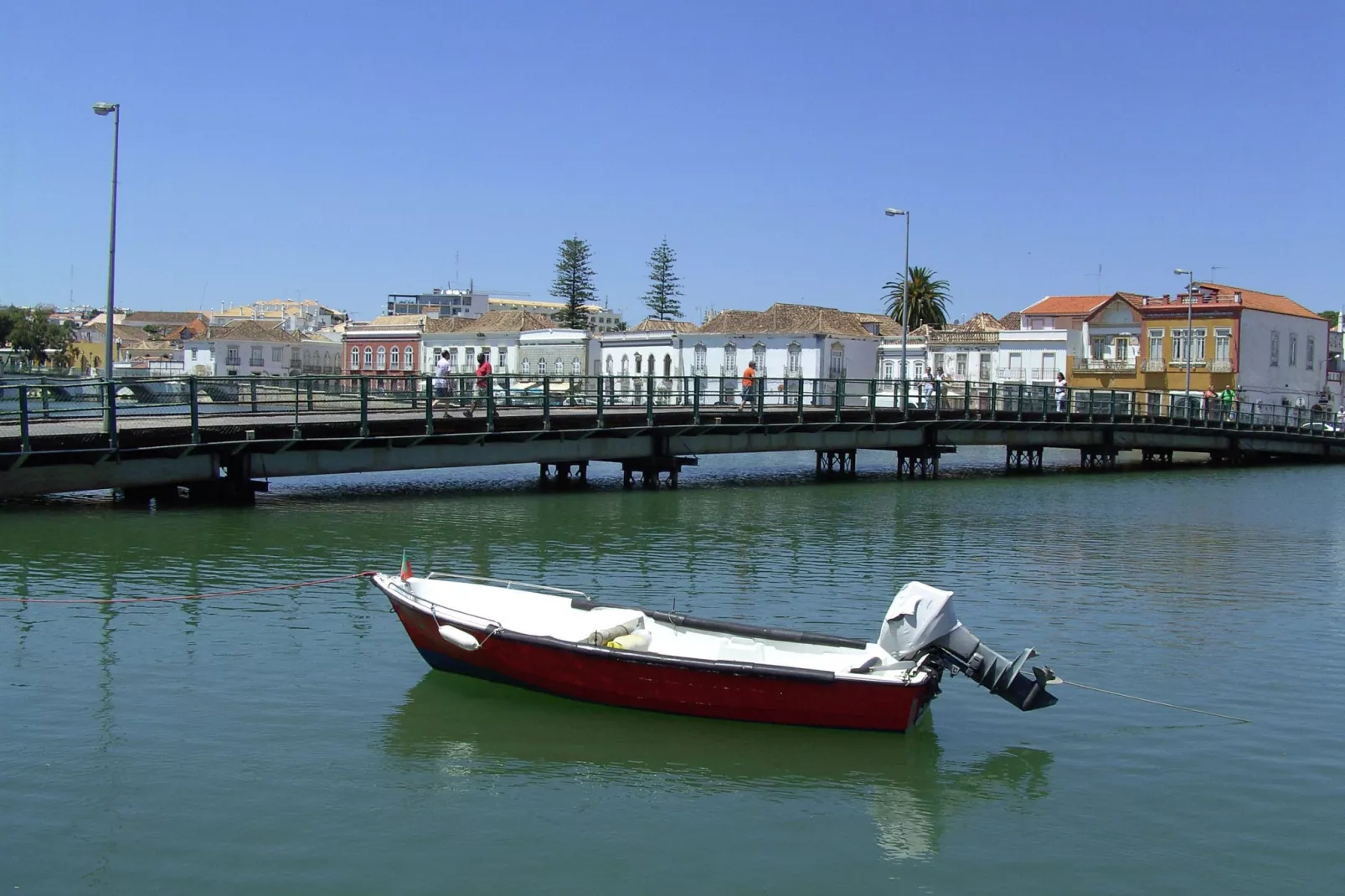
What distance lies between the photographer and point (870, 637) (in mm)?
15273

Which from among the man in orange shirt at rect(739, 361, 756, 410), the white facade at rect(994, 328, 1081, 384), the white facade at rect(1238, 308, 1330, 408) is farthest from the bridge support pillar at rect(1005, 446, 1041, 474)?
the white facade at rect(994, 328, 1081, 384)

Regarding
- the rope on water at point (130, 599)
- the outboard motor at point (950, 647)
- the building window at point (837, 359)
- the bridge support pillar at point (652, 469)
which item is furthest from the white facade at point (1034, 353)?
the outboard motor at point (950, 647)

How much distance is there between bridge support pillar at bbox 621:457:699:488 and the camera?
34625 millimetres

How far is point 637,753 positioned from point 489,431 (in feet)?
65.5

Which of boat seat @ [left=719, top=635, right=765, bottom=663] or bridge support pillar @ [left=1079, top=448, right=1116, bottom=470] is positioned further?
bridge support pillar @ [left=1079, top=448, right=1116, bottom=470]

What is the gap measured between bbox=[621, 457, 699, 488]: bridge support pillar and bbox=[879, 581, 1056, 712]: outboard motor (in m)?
23.3

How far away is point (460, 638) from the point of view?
490 inches

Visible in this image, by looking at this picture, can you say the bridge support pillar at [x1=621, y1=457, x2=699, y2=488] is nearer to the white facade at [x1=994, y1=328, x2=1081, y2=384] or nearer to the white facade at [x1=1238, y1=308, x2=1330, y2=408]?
the white facade at [x1=994, y1=328, x2=1081, y2=384]

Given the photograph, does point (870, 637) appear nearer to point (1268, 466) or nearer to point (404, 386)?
point (1268, 466)

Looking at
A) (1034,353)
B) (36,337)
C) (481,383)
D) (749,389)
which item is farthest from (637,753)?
(36,337)

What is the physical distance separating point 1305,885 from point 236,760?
8.30 m

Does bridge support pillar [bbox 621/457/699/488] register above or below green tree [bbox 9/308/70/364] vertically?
below

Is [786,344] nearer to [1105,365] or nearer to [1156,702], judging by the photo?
[1105,365]

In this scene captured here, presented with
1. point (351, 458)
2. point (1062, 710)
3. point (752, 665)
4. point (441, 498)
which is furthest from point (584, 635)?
point (441, 498)
